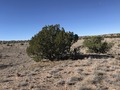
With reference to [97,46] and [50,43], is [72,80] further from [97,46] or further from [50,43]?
[97,46]

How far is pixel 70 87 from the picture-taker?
40.3ft

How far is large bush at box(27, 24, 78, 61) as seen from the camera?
2331 cm

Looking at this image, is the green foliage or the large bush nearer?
the large bush

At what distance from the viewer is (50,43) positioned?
23516 millimetres

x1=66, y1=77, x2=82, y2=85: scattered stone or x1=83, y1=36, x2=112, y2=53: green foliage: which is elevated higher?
x1=83, y1=36, x2=112, y2=53: green foliage

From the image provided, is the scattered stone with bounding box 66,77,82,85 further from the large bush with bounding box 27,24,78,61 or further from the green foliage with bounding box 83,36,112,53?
the green foliage with bounding box 83,36,112,53

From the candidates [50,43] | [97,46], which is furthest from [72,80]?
[97,46]

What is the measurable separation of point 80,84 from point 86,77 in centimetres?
154

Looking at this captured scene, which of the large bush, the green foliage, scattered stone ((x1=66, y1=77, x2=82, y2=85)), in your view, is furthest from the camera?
the green foliage

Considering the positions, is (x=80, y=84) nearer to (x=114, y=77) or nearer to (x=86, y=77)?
(x=86, y=77)

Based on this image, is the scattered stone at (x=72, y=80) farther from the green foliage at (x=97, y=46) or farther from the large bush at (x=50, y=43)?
the green foliage at (x=97, y=46)

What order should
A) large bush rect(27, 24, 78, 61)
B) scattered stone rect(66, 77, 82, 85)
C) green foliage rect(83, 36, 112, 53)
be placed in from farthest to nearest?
green foliage rect(83, 36, 112, 53)
large bush rect(27, 24, 78, 61)
scattered stone rect(66, 77, 82, 85)

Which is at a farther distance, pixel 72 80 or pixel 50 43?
pixel 50 43

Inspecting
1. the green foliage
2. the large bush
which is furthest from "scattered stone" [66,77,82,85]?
the green foliage
